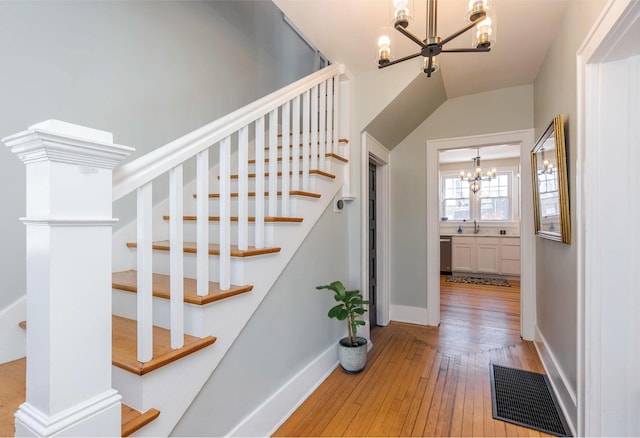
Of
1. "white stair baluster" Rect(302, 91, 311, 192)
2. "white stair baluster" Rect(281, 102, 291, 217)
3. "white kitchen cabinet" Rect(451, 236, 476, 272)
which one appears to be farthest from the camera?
"white kitchen cabinet" Rect(451, 236, 476, 272)

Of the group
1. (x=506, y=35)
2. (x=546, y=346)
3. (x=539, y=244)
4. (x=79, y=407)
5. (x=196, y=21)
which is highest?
(x=196, y=21)

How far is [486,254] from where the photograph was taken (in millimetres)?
6508

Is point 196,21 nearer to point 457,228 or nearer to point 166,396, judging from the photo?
point 166,396

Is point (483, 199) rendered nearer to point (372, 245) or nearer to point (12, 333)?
point (372, 245)

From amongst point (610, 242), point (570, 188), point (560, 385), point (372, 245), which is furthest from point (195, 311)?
point (372, 245)

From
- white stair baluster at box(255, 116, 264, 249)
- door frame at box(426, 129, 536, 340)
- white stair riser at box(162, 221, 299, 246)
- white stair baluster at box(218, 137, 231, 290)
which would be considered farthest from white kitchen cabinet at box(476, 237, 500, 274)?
white stair baluster at box(218, 137, 231, 290)

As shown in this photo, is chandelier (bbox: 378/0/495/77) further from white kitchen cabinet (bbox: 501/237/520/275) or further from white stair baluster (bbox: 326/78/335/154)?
white kitchen cabinet (bbox: 501/237/520/275)

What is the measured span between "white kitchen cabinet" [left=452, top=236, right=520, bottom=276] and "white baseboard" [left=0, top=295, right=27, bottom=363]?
689 cm

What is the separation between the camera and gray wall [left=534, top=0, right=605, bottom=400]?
5.65ft

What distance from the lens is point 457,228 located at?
7.43 m

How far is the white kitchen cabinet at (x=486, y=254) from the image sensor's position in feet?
20.4

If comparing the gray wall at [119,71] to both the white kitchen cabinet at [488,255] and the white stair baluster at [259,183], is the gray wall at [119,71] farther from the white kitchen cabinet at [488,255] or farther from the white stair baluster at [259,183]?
the white kitchen cabinet at [488,255]

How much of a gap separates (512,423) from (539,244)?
1.63 meters

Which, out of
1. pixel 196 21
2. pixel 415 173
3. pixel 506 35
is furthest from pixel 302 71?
pixel 506 35
